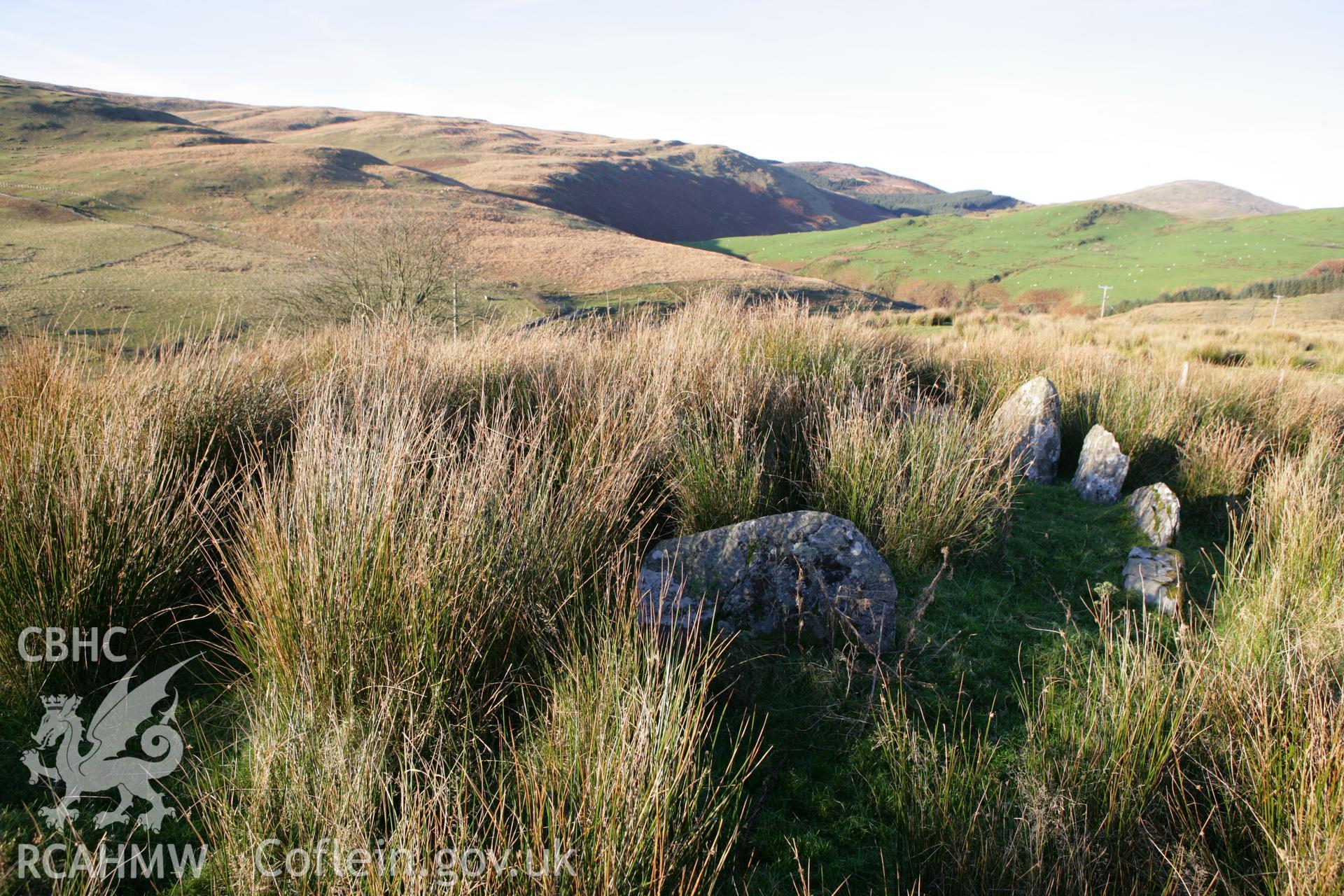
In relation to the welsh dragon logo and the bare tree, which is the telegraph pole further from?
the welsh dragon logo

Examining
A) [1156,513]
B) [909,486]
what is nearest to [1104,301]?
[1156,513]

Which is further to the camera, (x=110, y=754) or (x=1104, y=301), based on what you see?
(x=1104, y=301)

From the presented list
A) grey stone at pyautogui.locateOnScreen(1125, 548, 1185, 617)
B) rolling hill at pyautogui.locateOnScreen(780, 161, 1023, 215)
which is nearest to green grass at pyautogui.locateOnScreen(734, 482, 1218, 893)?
grey stone at pyautogui.locateOnScreen(1125, 548, 1185, 617)

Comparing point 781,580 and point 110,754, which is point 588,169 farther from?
point 110,754

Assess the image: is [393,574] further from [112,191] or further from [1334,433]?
[112,191]

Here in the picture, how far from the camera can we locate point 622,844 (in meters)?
1.70

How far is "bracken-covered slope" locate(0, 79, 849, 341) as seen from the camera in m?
21.2

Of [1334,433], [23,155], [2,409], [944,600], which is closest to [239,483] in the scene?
[2,409]

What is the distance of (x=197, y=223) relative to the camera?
1309 inches

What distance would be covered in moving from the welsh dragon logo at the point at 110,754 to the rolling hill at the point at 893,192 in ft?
471

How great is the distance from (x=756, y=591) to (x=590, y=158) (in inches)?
3777

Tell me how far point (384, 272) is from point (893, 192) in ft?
542

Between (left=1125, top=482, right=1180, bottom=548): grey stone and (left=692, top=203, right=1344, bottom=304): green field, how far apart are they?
4725 cm

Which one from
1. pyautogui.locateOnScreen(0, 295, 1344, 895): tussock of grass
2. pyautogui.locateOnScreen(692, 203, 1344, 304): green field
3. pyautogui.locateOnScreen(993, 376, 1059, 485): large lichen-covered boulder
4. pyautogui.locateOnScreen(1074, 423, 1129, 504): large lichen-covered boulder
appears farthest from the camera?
pyautogui.locateOnScreen(692, 203, 1344, 304): green field
